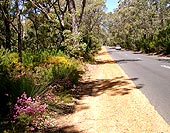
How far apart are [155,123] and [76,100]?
3510 millimetres

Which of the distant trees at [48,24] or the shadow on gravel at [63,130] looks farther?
the distant trees at [48,24]

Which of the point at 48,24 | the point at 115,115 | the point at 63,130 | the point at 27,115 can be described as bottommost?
the point at 63,130

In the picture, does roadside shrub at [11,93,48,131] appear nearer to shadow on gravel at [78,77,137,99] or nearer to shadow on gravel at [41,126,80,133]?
shadow on gravel at [41,126,80,133]

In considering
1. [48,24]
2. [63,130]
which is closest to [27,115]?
[63,130]

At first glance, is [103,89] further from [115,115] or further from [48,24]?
[48,24]

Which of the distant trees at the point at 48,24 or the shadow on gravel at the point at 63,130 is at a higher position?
the distant trees at the point at 48,24

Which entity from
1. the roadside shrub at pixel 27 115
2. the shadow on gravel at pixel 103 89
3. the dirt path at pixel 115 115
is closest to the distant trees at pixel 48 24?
the shadow on gravel at pixel 103 89

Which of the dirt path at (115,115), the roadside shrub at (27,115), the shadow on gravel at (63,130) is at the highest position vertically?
the roadside shrub at (27,115)

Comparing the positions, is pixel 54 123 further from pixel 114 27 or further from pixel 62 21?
pixel 114 27

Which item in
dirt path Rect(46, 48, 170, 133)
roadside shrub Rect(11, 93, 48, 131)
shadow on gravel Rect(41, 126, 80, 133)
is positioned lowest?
shadow on gravel Rect(41, 126, 80, 133)

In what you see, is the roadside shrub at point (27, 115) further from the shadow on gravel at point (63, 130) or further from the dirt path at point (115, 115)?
the dirt path at point (115, 115)

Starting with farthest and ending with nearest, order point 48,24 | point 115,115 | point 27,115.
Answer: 1. point 48,24
2. point 115,115
3. point 27,115

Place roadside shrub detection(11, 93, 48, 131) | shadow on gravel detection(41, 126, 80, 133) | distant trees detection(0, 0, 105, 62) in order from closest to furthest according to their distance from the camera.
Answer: roadside shrub detection(11, 93, 48, 131) < shadow on gravel detection(41, 126, 80, 133) < distant trees detection(0, 0, 105, 62)

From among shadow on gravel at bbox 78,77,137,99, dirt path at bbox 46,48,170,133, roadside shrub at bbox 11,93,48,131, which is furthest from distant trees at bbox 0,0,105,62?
roadside shrub at bbox 11,93,48,131
